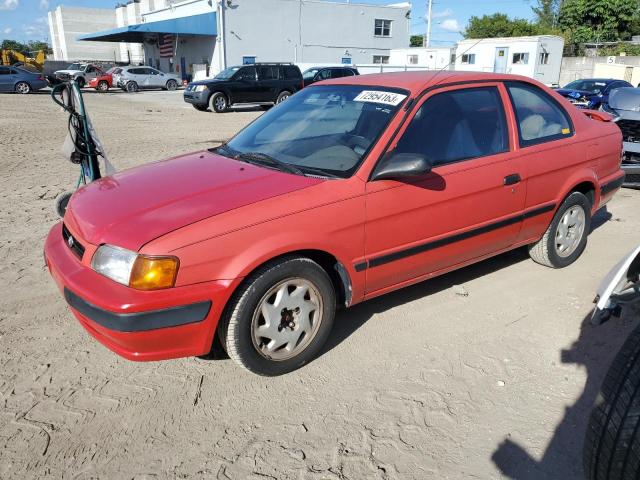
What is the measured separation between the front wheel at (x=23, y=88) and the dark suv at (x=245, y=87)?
12138 mm

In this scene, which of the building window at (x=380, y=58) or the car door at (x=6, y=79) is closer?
the car door at (x=6, y=79)

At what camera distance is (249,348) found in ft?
9.46

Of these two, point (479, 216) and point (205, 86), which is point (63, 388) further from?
point (205, 86)

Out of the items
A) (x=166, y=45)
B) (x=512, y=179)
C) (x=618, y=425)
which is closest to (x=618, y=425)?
(x=618, y=425)

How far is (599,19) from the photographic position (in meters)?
44.0

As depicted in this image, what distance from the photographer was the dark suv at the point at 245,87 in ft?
63.7

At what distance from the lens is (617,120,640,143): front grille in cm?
742

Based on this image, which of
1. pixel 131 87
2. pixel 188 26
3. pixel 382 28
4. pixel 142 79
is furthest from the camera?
pixel 382 28

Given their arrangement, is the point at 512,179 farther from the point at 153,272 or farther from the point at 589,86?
the point at 589,86

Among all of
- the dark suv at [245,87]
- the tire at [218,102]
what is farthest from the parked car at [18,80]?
the tire at [218,102]

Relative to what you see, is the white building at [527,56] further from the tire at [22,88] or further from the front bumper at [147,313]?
the front bumper at [147,313]

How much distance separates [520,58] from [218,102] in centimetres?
2044

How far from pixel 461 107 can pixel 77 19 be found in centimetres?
8646

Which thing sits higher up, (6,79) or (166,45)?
(166,45)
